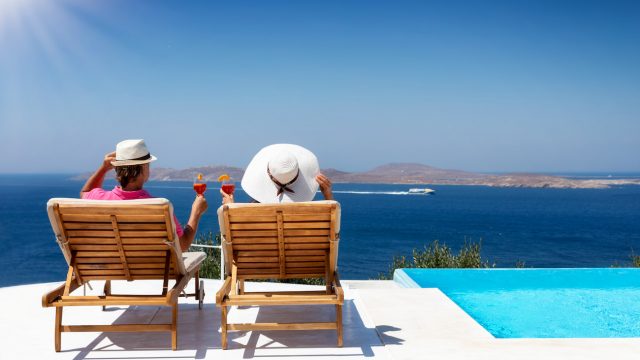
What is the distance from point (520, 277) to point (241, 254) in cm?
476

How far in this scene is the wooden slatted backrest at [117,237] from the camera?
322 centimetres

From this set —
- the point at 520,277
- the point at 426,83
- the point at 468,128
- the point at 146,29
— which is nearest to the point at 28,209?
the point at 146,29

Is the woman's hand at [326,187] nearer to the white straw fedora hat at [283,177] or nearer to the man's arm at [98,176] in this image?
the white straw fedora hat at [283,177]

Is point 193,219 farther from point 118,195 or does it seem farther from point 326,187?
point 326,187

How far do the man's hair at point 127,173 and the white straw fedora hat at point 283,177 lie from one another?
2.05 ft

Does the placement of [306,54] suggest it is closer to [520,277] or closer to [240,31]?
[240,31]

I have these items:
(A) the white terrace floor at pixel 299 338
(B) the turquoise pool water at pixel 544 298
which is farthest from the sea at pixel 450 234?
(A) the white terrace floor at pixel 299 338

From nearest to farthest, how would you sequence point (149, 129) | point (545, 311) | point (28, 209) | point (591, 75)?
point (545, 311) → point (591, 75) → point (28, 209) → point (149, 129)

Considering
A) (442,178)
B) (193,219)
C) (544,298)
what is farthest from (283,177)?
(442,178)

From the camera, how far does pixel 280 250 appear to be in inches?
142

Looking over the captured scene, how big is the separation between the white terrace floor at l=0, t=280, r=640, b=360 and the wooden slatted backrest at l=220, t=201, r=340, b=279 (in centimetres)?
41

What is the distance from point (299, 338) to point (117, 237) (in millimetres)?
1215

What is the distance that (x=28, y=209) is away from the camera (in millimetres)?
76188

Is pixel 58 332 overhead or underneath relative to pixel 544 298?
overhead
